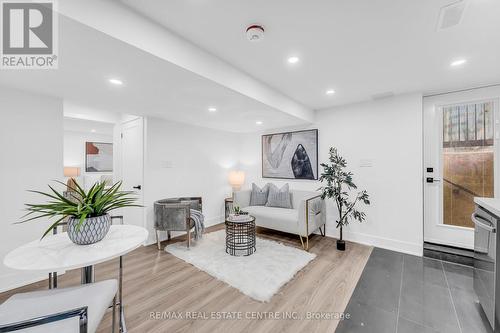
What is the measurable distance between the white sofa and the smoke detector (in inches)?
86.2

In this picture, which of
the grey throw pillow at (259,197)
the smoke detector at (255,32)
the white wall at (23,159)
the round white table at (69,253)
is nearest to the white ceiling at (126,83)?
the white wall at (23,159)

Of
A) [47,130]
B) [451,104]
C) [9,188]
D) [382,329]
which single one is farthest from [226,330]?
[451,104]

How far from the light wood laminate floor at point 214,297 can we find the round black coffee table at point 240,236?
609mm

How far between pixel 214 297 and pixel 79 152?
5.67 meters

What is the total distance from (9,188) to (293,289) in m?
3.21

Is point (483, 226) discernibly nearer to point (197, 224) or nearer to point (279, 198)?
point (279, 198)

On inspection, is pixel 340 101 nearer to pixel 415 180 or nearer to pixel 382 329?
pixel 415 180

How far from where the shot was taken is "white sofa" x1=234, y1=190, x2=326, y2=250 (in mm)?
3088

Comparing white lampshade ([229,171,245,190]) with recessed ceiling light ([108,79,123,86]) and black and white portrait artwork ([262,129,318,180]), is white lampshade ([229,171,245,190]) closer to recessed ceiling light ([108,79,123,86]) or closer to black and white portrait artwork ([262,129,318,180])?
black and white portrait artwork ([262,129,318,180])

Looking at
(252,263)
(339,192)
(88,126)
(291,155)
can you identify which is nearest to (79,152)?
(88,126)

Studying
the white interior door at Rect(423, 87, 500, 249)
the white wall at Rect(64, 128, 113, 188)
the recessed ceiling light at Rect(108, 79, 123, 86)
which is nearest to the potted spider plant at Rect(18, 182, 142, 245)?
the recessed ceiling light at Rect(108, 79, 123, 86)

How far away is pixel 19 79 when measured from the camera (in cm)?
204

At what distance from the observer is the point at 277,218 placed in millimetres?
3377

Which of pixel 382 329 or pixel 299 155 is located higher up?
pixel 299 155
